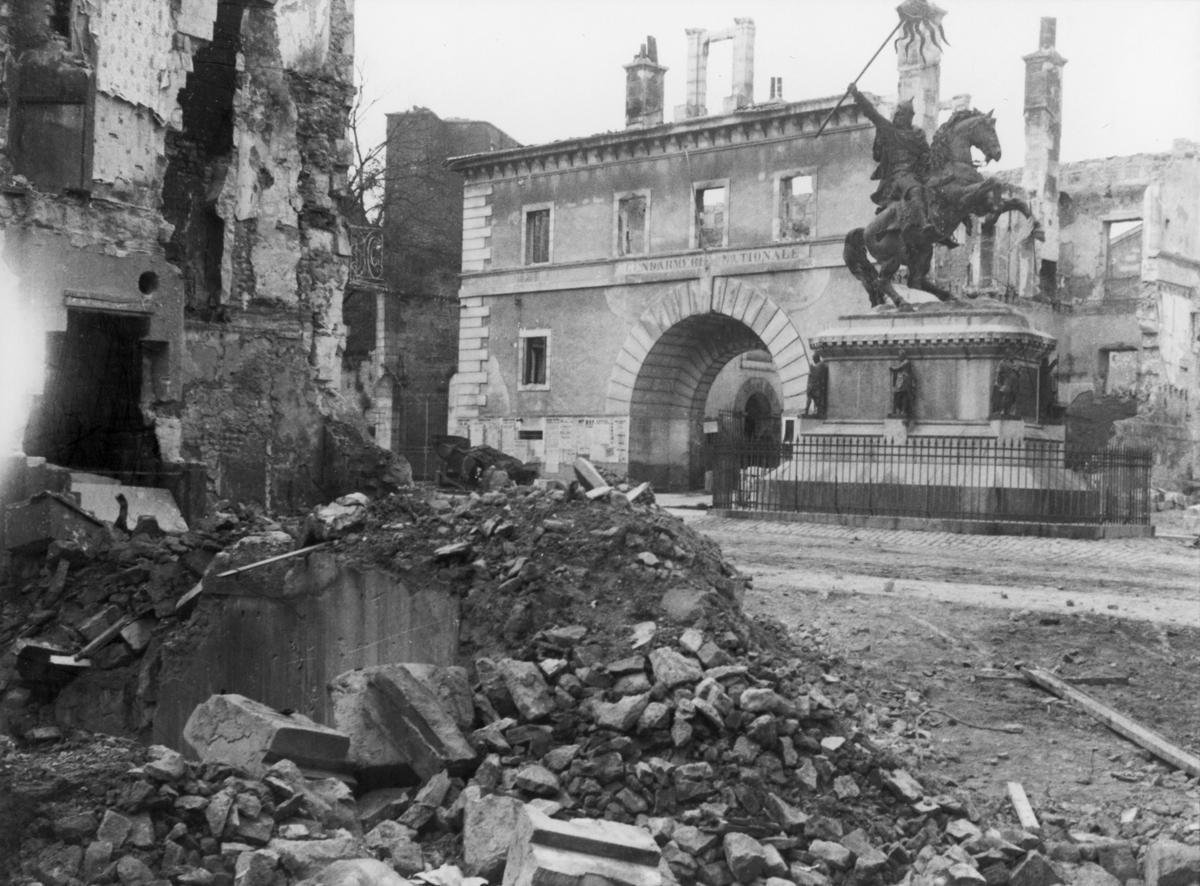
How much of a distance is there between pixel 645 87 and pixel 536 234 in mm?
4779

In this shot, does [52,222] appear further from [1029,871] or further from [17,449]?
[1029,871]

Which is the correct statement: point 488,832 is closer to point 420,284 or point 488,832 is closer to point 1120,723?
point 1120,723

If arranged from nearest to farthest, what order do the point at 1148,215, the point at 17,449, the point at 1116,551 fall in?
the point at 17,449, the point at 1116,551, the point at 1148,215

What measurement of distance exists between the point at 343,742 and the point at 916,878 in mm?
2462

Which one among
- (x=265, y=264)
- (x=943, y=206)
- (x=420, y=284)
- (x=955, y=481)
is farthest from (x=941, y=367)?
(x=420, y=284)

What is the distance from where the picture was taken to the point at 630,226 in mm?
34156

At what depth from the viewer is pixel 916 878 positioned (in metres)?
5.25

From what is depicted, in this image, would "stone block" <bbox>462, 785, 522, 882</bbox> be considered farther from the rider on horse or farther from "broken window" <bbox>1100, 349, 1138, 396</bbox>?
"broken window" <bbox>1100, 349, 1138, 396</bbox>

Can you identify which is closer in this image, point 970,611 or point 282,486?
point 970,611

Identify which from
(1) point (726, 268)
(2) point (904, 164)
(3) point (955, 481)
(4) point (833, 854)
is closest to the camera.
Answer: (4) point (833, 854)

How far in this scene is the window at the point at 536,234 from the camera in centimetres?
3531

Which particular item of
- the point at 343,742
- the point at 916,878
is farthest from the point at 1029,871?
the point at 343,742

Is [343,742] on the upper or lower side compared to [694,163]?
lower

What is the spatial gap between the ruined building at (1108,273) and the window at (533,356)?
1099 centimetres
